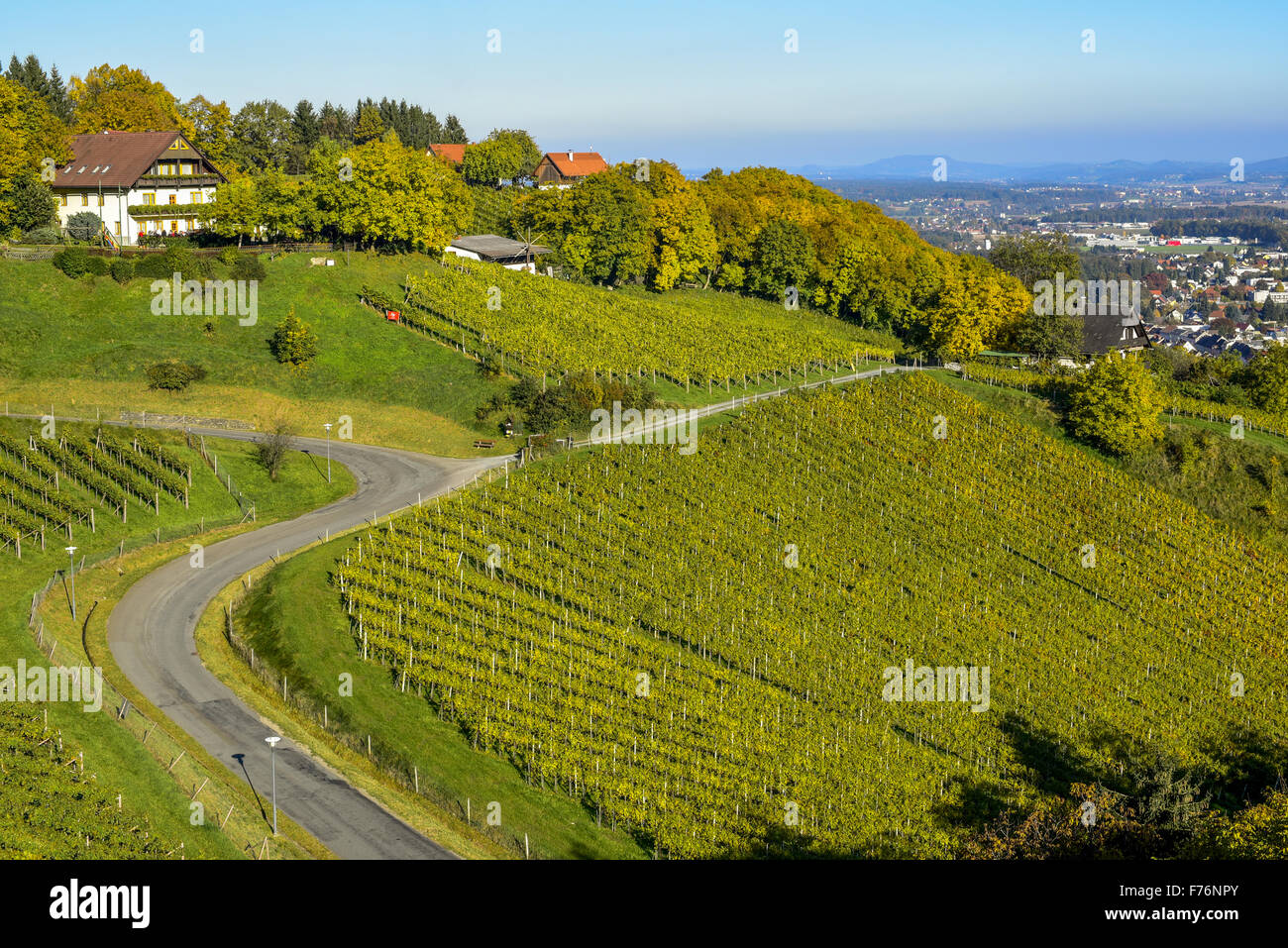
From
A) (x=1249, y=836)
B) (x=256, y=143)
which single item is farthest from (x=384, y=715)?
(x=256, y=143)

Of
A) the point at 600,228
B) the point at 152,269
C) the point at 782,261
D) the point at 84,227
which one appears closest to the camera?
the point at 152,269

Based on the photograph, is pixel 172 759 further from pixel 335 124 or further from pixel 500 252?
pixel 335 124

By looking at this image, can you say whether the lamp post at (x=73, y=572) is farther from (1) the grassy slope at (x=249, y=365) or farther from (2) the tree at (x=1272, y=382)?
(2) the tree at (x=1272, y=382)

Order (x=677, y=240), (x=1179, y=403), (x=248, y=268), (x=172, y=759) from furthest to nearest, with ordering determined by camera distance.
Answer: (x=677, y=240) → (x=248, y=268) → (x=1179, y=403) → (x=172, y=759)

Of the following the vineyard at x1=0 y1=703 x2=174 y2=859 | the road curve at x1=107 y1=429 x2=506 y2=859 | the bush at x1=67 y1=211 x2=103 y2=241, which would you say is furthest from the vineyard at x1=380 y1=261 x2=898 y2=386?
the vineyard at x1=0 y1=703 x2=174 y2=859

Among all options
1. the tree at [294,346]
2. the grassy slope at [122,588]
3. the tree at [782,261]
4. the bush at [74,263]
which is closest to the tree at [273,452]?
the grassy slope at [122,588]
